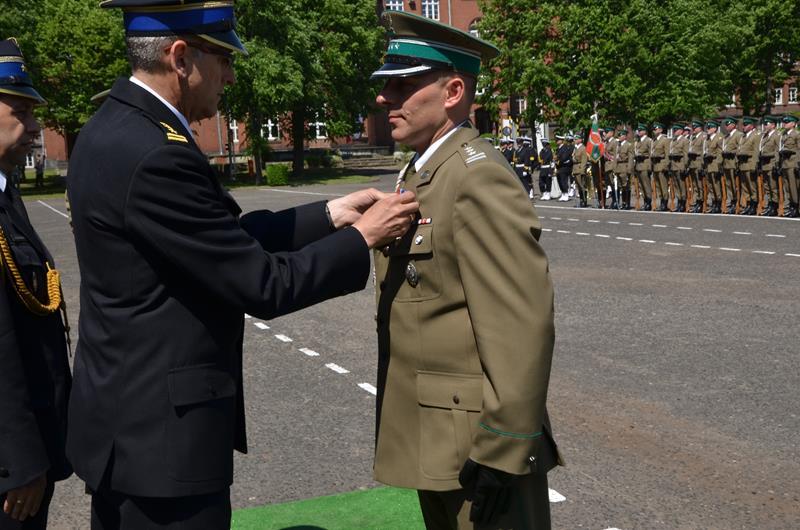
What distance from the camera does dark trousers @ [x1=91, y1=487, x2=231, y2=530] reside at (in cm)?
262

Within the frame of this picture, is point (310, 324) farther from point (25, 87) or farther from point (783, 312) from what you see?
point (25, 87)

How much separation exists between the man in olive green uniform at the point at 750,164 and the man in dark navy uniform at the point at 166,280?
822 inches

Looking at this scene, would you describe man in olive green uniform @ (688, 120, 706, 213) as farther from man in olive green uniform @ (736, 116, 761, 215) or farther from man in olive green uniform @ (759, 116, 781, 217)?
man in olive green uniform @ (759, 116, 781, 217)

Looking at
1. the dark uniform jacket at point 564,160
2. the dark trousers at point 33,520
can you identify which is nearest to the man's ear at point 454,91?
the dark trousers at point 33,520

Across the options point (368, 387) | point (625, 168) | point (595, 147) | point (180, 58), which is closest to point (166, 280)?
point (180, 58)

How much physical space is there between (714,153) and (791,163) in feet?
8.09

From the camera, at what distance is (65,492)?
5.73 meters

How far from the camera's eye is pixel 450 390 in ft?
9.62

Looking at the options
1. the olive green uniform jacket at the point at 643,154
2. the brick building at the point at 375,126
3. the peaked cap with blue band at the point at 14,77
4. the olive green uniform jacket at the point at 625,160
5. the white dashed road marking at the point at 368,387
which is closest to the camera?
the peaked cap with blue band at the point at 14,77

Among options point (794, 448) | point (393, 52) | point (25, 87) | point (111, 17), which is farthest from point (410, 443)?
point (111, 17)

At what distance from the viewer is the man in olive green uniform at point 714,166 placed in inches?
903

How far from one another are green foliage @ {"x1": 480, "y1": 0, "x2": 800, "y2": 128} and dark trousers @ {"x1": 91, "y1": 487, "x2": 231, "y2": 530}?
45518mm

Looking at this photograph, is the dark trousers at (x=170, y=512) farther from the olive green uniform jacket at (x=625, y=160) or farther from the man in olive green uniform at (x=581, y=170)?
the man in olive green uniform at (x=581, y=170)

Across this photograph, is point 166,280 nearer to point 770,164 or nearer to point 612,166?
point 770,164
